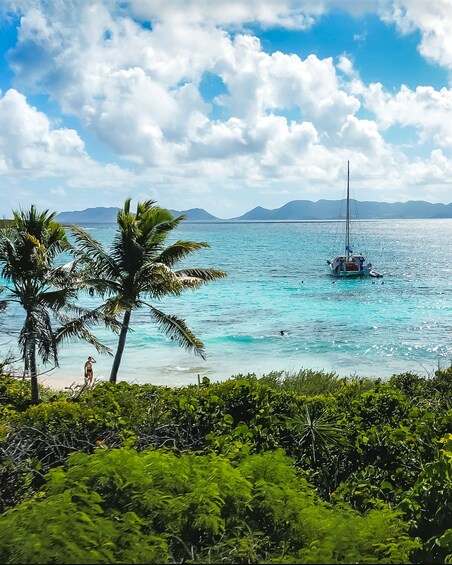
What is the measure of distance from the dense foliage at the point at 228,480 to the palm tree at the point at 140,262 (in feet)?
21.1

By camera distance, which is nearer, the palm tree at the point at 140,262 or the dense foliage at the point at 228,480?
the dense foliage at the point at 228,480

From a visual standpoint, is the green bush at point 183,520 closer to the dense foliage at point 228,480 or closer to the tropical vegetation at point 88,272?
the dense foliage at point 228,480

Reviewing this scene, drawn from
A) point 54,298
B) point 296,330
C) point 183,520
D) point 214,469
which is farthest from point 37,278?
point 296,330

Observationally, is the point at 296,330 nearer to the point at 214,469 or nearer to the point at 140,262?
the point at 140,262

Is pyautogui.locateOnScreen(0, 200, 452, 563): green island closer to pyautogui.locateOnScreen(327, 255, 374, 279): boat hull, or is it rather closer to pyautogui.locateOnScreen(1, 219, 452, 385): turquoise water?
pyautogui.locateOnScreen(1, 219, 452, 385): turquoise water

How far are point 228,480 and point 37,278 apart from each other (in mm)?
13721

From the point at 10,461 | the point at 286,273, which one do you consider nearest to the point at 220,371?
the point at 10,461

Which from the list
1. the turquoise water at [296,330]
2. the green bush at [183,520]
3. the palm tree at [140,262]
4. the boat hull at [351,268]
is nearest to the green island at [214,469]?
the green bush at [183,520]

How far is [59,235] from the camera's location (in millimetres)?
19156

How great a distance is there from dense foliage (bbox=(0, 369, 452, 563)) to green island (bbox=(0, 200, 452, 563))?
0.06 feet

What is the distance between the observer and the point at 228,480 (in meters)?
5.81

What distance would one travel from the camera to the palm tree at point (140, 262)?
18219 millimetres

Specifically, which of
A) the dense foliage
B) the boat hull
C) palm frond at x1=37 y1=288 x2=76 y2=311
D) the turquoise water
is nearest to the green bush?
the dense foliage

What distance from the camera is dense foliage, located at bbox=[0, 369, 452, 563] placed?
4.62 meters
